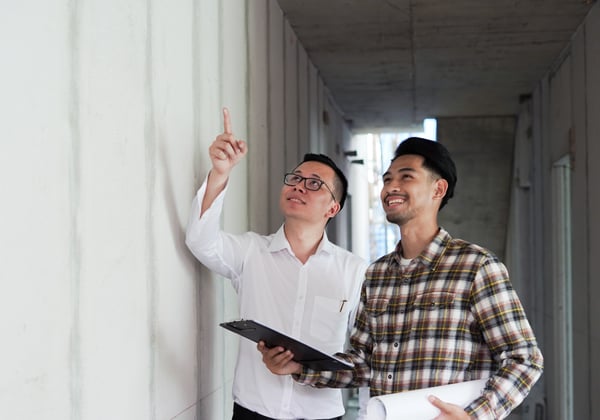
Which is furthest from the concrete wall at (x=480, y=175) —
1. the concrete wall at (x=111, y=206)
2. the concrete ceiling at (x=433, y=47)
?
the concrete wall at (x=111, y=206)

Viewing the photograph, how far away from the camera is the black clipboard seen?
1.83 m

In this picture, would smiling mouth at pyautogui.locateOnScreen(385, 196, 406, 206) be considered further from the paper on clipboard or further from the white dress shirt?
the white dress shirt

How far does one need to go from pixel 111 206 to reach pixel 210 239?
0.54 meters

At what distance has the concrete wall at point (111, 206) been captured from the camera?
1331 mm

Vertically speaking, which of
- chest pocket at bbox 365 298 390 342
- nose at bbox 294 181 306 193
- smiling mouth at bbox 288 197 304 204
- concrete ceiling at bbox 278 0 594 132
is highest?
concrete ceiling at bbox 278 0 594 132

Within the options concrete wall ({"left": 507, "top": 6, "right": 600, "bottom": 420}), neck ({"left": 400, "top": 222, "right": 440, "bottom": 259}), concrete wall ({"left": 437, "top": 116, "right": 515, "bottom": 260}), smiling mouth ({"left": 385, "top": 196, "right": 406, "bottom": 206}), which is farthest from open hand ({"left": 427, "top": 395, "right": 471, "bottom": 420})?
concrete wall ({"left": 437, "top": 116, "right": 515, "bottom": 260})

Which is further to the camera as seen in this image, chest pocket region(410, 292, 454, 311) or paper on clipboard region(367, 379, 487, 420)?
chest pocket region(410, 292, 454, 311)

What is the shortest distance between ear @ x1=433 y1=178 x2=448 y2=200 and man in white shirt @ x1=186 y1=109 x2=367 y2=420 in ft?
2.31

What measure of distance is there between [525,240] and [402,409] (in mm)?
6165

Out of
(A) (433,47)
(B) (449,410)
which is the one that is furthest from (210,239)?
(A) (433,47)

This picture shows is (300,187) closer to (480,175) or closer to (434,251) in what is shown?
(434,251)

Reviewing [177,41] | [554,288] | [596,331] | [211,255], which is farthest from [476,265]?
[554,288]

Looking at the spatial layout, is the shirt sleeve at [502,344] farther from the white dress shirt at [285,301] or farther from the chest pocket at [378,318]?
the white dress shirt at [285,301]

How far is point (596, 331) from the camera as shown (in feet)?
12.9
